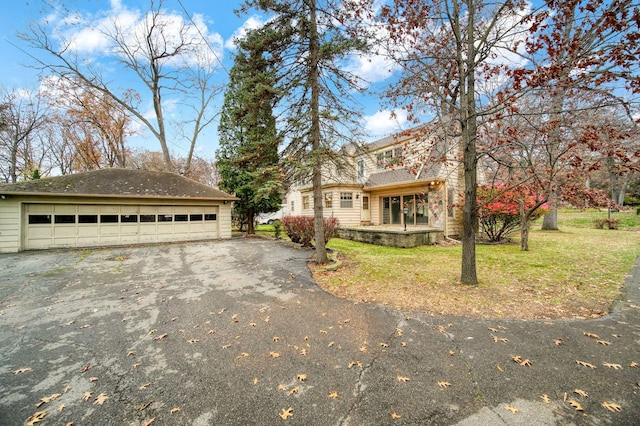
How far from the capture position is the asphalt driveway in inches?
87.4

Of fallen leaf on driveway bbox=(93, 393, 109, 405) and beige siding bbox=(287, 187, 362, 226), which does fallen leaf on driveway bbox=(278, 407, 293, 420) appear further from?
beige siding bbox=(287, 187, 362, 226)

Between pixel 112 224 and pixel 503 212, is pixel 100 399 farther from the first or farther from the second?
pixel 503 212

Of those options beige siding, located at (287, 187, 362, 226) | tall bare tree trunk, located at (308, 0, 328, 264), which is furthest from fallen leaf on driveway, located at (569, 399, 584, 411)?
beige siding, located at (287, 187, 362, 226)

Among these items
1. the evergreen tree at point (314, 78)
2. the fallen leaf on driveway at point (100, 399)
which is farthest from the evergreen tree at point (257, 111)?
the fallen leaf on driveway at point (100, 399)

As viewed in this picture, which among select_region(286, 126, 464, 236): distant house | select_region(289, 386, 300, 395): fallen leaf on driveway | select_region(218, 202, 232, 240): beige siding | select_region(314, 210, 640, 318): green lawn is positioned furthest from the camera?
select_region(218, 202, 232, 240): beige siding

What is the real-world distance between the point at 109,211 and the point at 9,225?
10.9ft

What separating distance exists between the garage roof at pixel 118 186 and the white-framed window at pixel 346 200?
264 inches

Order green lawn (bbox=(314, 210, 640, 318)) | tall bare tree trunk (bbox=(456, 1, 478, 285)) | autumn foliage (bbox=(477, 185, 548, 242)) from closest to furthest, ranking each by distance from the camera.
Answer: green lawn (bbox=(314, 210, 640, 318)) < tall bare tree trunk (bbox=(456, 1, 478, 285)) < autumn foliage (bbox=(477, 185, 548, 242))

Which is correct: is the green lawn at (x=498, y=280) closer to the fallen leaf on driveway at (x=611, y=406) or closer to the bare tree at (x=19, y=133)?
the fallen leaf on driveway at (x=611, y=406)

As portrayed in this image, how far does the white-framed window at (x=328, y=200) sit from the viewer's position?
52.2ft

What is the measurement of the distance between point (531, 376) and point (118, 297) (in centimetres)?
700

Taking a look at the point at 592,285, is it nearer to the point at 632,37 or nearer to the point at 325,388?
the point at 632,37

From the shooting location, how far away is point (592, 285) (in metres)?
5.45

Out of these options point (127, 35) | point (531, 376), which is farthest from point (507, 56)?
point (127, 35)
